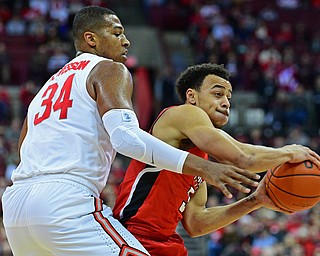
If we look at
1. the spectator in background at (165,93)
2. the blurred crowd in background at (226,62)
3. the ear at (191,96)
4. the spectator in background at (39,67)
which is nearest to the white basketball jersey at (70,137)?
the ear at (191,96)

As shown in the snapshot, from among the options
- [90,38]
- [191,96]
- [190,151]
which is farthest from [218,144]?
[90,38]

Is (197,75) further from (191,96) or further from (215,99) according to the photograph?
(215,99)

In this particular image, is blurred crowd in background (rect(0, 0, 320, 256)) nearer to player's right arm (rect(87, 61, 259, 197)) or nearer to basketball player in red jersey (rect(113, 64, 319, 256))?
basketball player in red jersey (rect(113, 64, 319, 256))

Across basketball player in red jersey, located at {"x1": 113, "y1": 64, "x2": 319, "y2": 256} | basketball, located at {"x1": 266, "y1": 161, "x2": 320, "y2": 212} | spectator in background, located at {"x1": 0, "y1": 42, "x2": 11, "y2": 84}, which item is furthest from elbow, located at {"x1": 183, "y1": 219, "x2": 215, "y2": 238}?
spectator in background, located at {"x1": 0, "y1": 42, "x2": 11, "y2": 84}

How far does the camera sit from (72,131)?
176 inches

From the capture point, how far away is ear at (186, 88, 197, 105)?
506 cm

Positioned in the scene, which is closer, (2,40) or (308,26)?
(2,40)

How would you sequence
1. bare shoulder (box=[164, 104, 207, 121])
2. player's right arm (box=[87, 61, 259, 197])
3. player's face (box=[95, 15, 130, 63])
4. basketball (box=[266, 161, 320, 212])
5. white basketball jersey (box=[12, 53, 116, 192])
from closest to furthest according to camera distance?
player's right arm (box=[87, 61, 259, 197]) < white basketball jersey (box=[12, 53, 116, 192]) < basketball (box=[266, 161, 320, 212]) < bare shoulder (box=[164, 104, 207, 121]) < player's face (box=[95, 15, 130, 63])

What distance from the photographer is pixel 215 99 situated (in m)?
4.96

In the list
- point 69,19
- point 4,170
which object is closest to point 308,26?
point 69,19

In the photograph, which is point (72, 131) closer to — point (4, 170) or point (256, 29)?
point (4, 170)

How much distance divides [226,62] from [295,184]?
45.9ft

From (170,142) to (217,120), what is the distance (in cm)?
38

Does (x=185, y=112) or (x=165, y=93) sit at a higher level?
(x=185, y=112)
